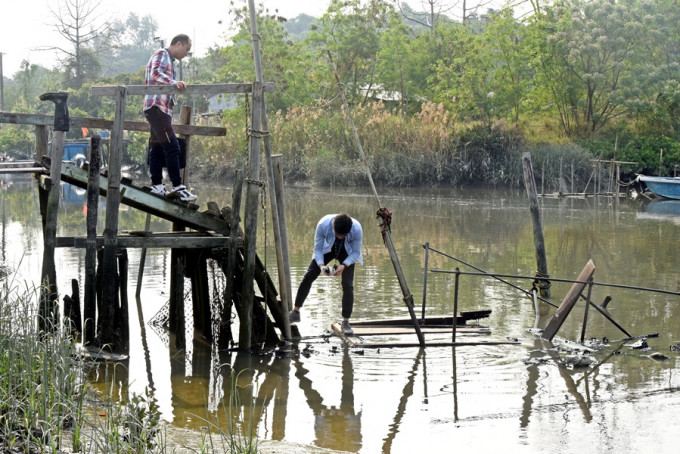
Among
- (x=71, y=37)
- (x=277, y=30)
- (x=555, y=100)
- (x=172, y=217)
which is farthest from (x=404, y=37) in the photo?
(x=172, y=217)

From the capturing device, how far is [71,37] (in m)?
69.2

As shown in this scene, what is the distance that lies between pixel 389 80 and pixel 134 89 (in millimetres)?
39386

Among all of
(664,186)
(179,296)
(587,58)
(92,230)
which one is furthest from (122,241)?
(587,58)

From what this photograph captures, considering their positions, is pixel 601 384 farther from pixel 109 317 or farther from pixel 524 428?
pixel 109 317

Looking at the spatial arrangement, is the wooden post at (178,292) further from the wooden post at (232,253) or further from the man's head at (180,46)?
the man's head at (180,46)

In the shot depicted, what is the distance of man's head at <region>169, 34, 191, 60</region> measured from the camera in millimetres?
9234

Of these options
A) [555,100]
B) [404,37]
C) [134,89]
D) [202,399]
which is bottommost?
[202,399]

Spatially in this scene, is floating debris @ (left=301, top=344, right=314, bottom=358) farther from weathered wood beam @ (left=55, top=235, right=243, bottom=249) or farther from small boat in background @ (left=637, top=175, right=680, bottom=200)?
small boat in background @ (left=637, top=175, right=680, bottom=200)

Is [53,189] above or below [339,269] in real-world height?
above

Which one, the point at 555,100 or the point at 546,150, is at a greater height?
the point at 555,100

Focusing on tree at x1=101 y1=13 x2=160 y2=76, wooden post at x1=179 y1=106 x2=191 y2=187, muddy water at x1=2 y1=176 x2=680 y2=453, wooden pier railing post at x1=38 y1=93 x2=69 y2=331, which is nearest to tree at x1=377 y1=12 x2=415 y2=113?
muddy water at x1=2 y1=176 x2=680 y2=453

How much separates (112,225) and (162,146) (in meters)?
1.21

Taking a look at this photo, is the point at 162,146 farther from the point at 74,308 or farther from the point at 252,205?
the point at 74,308

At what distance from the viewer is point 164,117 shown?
30.6ft
